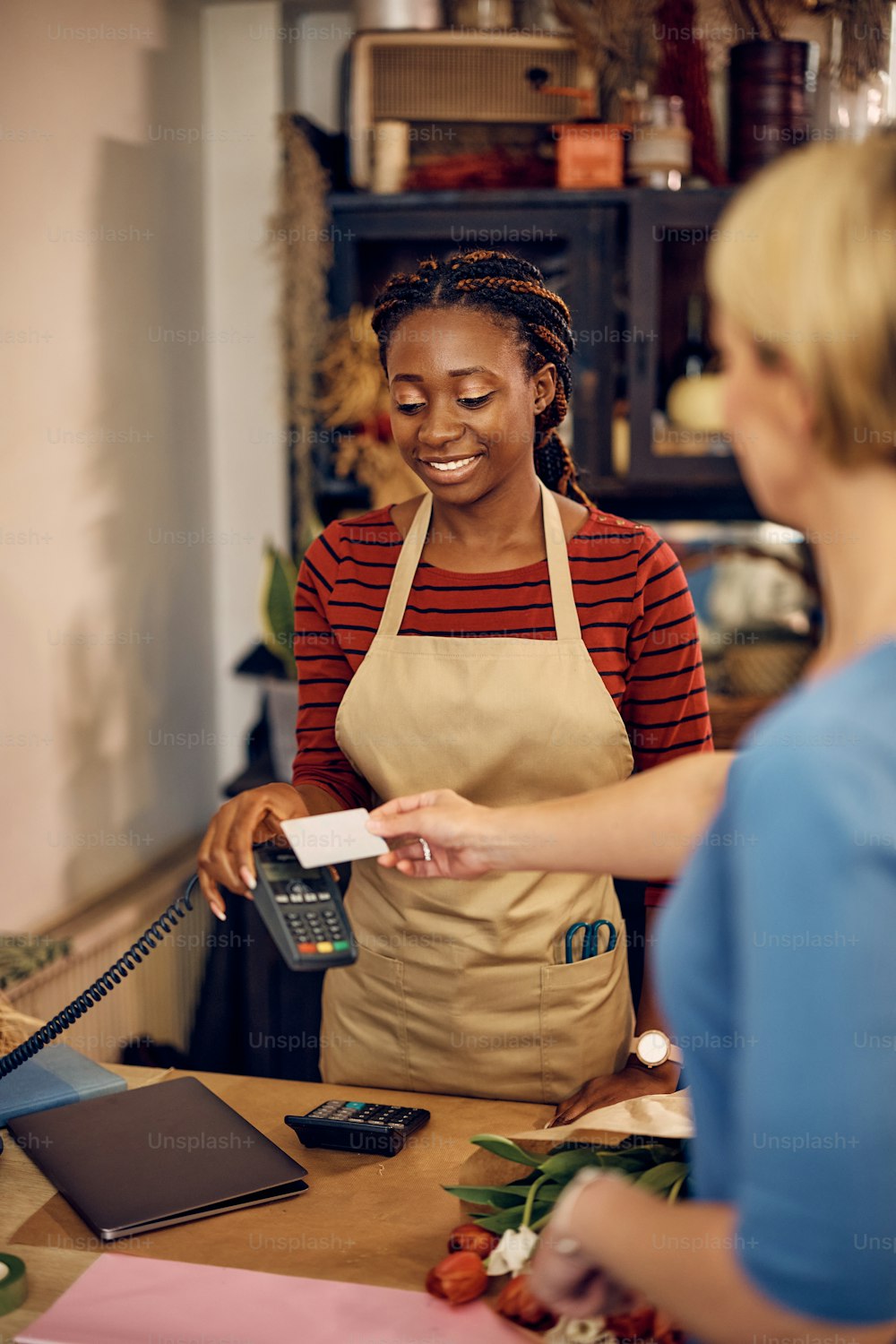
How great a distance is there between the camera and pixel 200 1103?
52.9 inches

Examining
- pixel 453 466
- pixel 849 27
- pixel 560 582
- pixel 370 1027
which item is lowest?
pixel 370 1027

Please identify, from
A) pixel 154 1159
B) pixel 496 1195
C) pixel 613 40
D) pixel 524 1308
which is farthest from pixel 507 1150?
pixel 613 40

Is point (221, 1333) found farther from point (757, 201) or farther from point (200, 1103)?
point (757, 201)

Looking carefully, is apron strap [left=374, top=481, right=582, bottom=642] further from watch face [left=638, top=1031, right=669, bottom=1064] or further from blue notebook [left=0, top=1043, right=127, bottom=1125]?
blue notebook [left=0, top=1043, right=127, bottom=1125]

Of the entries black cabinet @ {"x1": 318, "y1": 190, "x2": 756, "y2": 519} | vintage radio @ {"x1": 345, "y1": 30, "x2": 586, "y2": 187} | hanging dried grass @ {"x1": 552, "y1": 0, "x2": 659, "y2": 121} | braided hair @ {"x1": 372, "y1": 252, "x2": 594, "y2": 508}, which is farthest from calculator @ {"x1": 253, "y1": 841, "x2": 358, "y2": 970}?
hanging dried grass @ {"x1": 552, "y1": 0, "x2": 659, "y2": 121}

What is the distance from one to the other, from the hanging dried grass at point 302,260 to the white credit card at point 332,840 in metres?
1.94

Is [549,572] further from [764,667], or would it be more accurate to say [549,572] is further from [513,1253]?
[764,667]

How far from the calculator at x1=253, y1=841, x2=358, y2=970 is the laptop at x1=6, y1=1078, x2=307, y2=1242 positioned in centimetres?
23

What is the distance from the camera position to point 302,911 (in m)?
1.12

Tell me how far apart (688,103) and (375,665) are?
2009 millimetres

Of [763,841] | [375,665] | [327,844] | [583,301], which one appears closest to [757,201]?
[763,841]

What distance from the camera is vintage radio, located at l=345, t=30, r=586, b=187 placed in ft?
9.38

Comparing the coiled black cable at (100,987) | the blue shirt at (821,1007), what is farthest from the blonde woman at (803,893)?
the coiled black cable at (100,987)

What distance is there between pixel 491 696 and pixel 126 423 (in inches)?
62.4
